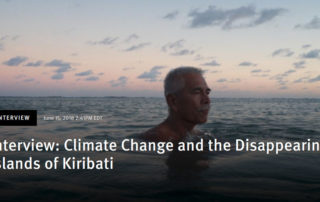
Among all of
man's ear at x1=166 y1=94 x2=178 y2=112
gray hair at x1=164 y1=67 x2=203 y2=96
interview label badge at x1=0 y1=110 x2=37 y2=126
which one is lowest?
interview label badge at x1=0 y1=110 x2=37 y2=126

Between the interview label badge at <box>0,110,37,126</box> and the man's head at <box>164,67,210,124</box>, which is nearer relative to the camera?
the man's head at <box>164,67,210,124</box>

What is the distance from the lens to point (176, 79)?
5035mm

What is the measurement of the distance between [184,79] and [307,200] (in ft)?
9.27

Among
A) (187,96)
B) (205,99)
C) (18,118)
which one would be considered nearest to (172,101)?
(187,96)

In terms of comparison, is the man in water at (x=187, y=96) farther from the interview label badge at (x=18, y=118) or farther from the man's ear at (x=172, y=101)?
the interview label badge at (x=18, y=118)

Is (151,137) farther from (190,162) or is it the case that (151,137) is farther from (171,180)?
(171,180)

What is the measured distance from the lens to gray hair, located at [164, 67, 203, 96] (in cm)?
501

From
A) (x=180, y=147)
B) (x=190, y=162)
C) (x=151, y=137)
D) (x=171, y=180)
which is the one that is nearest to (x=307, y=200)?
(x=171, y=180)

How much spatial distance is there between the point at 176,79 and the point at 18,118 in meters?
5.61

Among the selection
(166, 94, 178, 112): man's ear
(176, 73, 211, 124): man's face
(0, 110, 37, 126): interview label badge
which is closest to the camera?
(176, 73, 211, 124): man's face

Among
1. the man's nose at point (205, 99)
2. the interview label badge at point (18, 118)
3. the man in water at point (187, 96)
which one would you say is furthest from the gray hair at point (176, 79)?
the interview label badge at point (18, 118)

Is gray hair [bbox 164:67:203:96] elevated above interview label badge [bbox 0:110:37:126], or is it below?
above

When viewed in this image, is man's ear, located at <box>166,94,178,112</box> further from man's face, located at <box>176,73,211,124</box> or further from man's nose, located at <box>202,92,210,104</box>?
man's nose, located at <box>202,92,210,104</box>

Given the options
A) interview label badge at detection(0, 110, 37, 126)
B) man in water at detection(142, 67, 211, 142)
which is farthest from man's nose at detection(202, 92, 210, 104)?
interview label badge at detection(0, 110, 37, 126)
